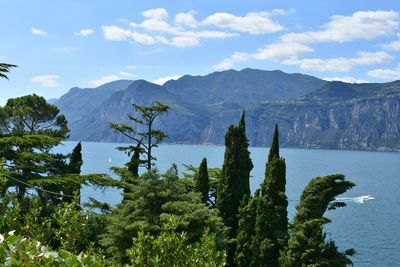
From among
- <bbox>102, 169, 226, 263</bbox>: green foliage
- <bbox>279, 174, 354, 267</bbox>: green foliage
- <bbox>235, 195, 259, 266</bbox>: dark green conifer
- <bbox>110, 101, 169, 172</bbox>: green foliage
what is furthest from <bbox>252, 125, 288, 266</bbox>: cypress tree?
<bbox>110, 101, 169, 172</bbox>: green foliage

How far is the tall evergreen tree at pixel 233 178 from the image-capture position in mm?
31562

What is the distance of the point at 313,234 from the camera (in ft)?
79.4

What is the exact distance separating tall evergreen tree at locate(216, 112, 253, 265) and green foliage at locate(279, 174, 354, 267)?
645cm

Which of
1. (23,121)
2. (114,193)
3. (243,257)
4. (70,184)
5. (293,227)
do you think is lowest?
(114,193)

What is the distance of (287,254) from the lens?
24500 millimetres

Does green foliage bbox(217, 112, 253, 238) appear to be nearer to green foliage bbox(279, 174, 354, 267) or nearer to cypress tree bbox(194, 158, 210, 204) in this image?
cypress tree bbox(194, 158, 210, 204)

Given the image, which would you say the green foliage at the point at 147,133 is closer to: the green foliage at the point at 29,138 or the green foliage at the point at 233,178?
the green foliage at the point at 29,138

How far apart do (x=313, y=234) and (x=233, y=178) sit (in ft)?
29.8

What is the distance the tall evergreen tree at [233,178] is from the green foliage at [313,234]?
6449 millimetres

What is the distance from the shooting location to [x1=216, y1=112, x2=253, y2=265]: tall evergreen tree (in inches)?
1243

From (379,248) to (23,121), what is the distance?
153ft

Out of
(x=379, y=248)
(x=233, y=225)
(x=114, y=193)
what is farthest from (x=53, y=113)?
(x=114, y=193)

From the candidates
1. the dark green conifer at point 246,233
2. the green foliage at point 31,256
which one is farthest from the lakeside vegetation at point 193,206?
the green foliage at point 31,256

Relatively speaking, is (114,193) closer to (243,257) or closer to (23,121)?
(23,121)
